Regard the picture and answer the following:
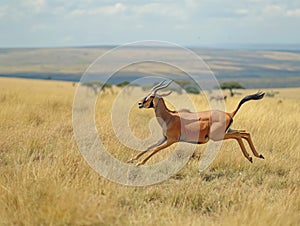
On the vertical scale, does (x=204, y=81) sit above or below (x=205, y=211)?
above

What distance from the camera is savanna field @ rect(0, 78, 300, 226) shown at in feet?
13.3

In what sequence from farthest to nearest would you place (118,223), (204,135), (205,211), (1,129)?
(1,129), (204,135), (205,211), (118,223)

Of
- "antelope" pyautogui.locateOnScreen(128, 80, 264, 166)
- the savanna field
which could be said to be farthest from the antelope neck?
the savanna field

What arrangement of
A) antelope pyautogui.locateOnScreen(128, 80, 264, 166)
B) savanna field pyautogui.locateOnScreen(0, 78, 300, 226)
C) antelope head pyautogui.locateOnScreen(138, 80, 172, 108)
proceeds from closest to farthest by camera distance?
savanna field pyautogui.locateOnScreen(0, 78, 300, 226) → antelope head pyautogui.locateOnScreen(138, 80, 172, 108) → antelope pyautogui.locateOnScreen(128, 80, 264, 166)

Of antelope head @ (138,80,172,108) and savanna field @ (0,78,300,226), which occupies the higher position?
antelope head @ (138,80,172,108)

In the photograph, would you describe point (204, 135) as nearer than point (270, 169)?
Yes

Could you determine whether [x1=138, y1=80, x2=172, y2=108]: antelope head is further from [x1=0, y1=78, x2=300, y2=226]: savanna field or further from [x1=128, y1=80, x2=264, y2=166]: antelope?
[x1=0, y1=78, x2=300, y2=226]: savanna field

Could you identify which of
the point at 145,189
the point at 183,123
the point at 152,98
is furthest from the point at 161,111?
the point at 145,189

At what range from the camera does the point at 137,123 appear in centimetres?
1058

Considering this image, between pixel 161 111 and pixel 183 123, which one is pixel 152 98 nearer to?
pixel 161 111

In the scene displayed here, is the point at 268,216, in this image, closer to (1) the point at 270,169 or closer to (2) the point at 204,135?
(2) the point at 204,135

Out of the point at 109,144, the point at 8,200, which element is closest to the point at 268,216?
the point at 8,200

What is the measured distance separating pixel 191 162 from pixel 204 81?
1246 millimetres

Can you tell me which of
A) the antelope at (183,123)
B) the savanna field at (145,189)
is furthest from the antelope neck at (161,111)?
the savanna field at (145,189)
